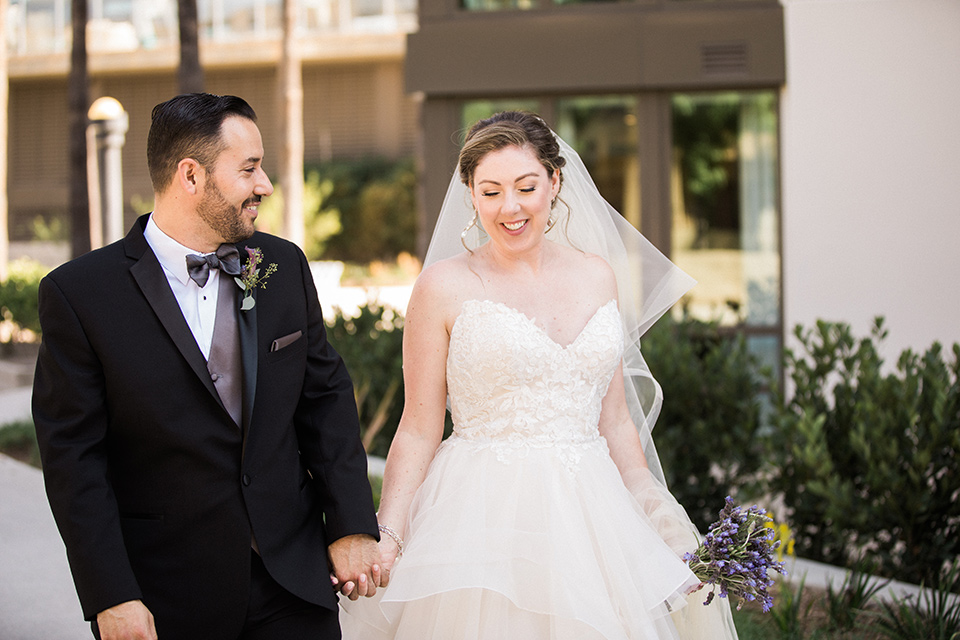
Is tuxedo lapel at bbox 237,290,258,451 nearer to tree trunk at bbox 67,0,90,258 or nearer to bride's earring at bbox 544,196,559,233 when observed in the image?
bride's earring at bbox 544,196,559,233

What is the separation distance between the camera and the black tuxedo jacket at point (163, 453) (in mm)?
2164

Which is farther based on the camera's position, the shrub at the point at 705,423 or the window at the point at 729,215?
the window at the point at 729,215

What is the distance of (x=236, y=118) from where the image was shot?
2375 millimetres

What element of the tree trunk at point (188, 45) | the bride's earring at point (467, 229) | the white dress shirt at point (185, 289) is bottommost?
the white dress shirt at point (185, 289)

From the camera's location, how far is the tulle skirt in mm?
2654

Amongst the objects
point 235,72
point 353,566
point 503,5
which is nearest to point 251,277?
point 353,566

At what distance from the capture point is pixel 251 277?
2.40 m

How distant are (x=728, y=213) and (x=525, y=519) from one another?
629 cm

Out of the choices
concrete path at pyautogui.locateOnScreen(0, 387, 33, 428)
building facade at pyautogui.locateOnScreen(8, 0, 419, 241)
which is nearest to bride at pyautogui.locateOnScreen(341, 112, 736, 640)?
concrete path at pyautogui.locateOnScreen(0, 387, 33, 428)

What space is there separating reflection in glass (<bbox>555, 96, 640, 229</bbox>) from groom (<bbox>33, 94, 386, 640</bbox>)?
20.9 feet

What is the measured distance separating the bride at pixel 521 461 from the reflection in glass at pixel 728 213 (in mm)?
5523

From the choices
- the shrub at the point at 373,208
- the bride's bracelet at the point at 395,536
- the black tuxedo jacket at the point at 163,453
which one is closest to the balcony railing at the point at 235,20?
the shrub at the point at 373,208

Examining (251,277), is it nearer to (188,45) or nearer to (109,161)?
(109,161)

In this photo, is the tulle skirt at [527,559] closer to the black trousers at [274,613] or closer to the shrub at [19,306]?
the black trousers at [274,613]
